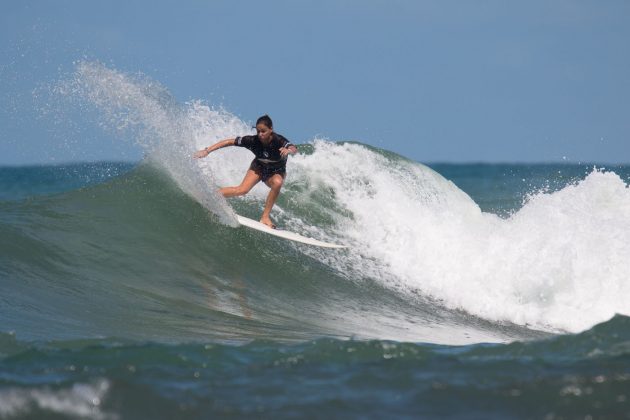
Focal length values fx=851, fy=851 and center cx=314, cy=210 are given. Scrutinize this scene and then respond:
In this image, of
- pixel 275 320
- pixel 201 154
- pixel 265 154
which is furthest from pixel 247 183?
pixel 275 320

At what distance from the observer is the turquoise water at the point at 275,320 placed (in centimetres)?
497

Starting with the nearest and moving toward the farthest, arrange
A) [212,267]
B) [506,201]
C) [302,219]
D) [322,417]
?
[322,417] → [212,267] → [302,219] → [506,201]

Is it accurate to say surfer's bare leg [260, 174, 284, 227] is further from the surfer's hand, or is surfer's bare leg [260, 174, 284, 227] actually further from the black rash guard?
the surfer's hand

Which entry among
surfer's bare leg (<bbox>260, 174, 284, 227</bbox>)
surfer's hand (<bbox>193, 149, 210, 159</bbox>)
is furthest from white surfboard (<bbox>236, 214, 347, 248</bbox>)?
surfer's hand (<bbox>193, 149, 210, 159</bbox>)

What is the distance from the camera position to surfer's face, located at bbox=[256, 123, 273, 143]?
32.7ft

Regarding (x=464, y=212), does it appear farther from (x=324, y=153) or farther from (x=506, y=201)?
(x=506, y=201)

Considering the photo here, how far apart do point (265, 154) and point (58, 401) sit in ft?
18.9

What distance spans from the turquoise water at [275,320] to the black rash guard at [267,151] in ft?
3.17

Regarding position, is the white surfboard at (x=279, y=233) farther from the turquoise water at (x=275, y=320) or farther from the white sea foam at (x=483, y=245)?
the white sea foam at (x=483, y=245)

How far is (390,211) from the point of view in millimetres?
12758

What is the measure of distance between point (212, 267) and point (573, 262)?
4362 mm

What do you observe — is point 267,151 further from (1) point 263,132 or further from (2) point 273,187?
(2) point 273,187

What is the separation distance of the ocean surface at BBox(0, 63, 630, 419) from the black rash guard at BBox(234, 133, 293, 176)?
2.88 ft

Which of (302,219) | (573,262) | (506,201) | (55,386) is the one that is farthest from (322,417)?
(506,201)
